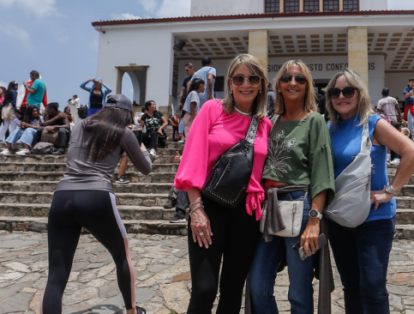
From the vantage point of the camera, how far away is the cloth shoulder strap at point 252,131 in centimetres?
217

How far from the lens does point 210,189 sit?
204 cm

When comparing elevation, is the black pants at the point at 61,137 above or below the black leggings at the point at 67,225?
above

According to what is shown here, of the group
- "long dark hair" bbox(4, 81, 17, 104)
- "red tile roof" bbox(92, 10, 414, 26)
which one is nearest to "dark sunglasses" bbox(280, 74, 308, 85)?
"long dark hair" bbox(4, 81, 17, 104)

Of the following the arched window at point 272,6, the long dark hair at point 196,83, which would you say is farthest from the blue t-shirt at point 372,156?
the arched window at point 272,6

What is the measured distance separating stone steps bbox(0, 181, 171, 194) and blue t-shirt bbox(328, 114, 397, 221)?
5323mm


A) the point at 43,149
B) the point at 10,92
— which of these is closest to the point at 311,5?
the point at 10,92

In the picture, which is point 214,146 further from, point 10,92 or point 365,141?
point 10,92

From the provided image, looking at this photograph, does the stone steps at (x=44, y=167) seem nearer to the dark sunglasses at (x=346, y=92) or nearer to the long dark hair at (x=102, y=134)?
the long dark hair at (x=102, y=134)

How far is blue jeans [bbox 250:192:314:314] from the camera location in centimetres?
208

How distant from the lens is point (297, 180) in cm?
212

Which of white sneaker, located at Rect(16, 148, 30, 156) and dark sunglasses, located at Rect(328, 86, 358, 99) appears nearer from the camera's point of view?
dark sunglasses, located at Rect(328, 86, 358, 99)

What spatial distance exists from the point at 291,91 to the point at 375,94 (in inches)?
760

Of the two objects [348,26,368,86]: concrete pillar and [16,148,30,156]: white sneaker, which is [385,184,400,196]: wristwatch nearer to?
[16,148,30,156]: white sneaker

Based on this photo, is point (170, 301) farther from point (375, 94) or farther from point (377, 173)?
point (375, 94)
